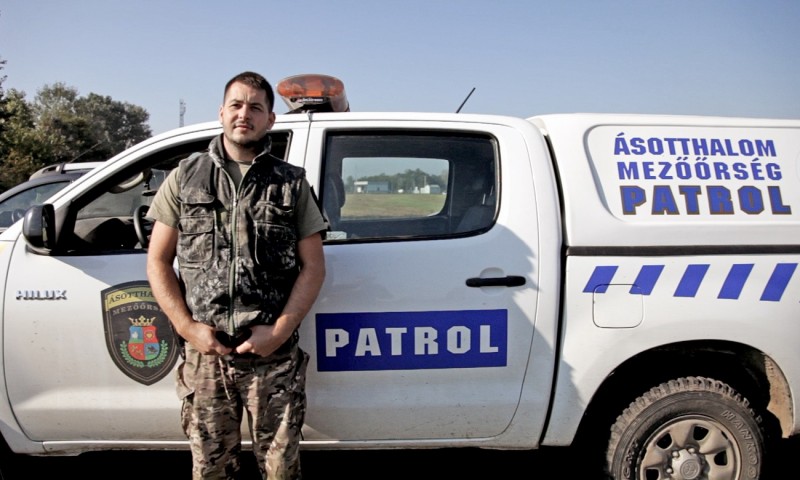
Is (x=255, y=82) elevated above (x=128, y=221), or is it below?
above

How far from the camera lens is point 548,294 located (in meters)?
2.20

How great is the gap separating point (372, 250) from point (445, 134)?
632mm

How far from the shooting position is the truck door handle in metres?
2.20

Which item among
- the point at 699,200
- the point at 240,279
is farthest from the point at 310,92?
the point at 699,200

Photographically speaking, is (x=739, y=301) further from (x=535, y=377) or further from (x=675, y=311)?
Result: (x=535, y=377)

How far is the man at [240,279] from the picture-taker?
1.87 metres

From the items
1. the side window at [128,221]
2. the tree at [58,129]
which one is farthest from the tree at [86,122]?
the side window at [128,221]

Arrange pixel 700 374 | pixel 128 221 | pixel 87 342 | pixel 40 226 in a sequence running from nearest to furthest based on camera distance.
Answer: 1. pixel 40 226
2. pixel 87 342
3. pixel 700 374
4. pixel 128 221

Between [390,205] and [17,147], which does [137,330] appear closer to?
[390,205]

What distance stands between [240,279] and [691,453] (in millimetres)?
1954

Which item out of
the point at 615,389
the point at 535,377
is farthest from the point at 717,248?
the point at 535,377

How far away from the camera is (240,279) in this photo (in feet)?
6.10

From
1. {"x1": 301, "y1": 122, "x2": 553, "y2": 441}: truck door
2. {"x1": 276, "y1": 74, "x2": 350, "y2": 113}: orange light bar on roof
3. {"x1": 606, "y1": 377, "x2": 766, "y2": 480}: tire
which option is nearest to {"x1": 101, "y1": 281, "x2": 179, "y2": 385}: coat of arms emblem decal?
{"x1": 301, "y1": 122, "x2": 553, "y2": 441}: truck door

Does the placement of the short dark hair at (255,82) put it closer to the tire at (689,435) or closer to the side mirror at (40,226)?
the side mirror at (40,226)
